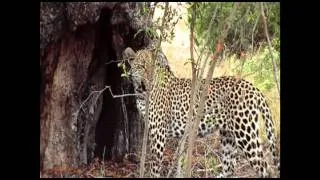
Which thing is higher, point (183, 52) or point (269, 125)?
point (183, 52)

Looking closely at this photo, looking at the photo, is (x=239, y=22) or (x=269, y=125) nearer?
(x=239, y=22)

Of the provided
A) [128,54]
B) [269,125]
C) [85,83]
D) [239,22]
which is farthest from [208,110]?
[85,83]

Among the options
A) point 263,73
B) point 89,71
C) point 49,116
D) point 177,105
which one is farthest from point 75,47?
point 263,73

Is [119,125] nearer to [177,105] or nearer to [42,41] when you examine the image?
[177,105]

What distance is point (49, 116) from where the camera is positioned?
661 centimetres

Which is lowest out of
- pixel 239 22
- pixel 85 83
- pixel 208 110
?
pixel 208 110

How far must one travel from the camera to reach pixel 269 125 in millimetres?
6621

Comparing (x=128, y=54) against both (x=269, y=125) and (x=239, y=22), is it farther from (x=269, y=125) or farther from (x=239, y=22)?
(x=269, y=125)

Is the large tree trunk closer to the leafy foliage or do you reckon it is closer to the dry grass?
the dry grass

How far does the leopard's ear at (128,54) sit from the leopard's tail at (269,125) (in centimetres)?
137

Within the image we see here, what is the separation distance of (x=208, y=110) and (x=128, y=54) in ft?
3.35

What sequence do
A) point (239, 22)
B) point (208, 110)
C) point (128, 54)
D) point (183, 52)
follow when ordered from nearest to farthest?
point (239, 22), point (183, 52), point (208, 110), point (128, 54)

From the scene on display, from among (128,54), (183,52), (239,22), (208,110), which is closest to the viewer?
(239,22)
